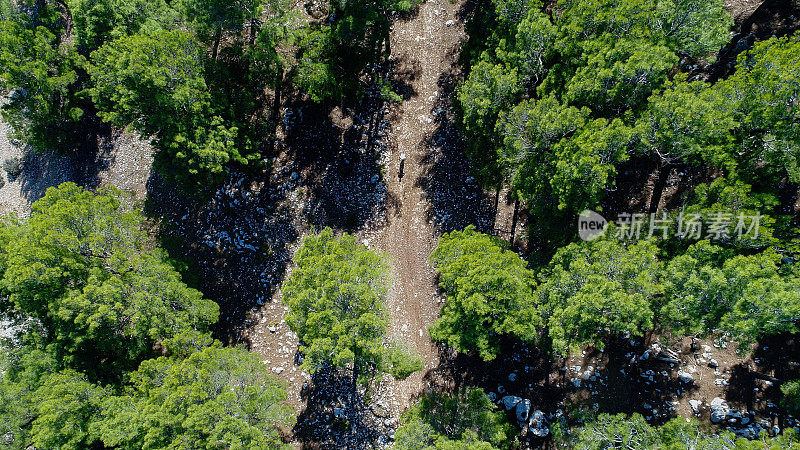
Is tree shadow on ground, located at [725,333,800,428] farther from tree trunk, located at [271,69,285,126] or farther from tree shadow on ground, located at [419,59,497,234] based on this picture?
tree trunk, located at [271,69,285,126]

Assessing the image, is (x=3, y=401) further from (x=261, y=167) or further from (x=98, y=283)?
(x=261, y=167)

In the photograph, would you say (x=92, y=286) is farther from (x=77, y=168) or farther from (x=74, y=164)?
(x=74, y=164)

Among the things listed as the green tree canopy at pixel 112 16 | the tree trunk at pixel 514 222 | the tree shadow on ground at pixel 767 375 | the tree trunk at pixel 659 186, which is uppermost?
the green tree canopy at pixel 112 16

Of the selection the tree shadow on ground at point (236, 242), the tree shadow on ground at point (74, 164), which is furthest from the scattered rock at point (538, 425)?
the tree shadow on ground at point (74, 164)

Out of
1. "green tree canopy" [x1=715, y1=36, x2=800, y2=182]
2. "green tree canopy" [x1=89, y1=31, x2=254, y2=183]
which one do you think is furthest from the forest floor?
"green tree canopy" [x1=89, y1=31, x2=254, y2=183]

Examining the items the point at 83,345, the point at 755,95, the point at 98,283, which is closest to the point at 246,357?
the point at 98,283

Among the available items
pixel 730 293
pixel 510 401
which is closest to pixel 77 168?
pixel 510 401

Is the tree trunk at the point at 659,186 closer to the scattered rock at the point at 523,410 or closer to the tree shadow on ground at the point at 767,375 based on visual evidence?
the tree shadow on ground at the point at 767,375
